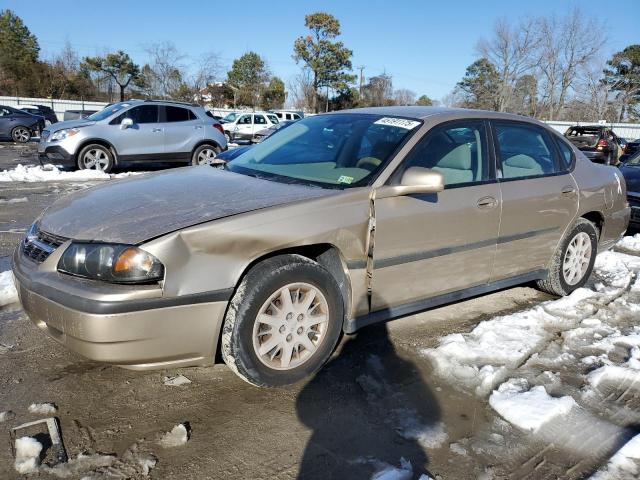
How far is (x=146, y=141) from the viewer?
1162cm

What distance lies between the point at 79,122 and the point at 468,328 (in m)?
9.88

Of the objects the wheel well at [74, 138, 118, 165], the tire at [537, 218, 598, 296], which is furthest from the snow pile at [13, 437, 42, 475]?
the wheel well at [74, 138, 118, 165]

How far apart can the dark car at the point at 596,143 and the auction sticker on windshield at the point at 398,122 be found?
1531 centimetres

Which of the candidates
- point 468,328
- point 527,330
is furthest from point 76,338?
point 527,330

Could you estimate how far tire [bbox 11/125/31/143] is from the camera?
65.6ft

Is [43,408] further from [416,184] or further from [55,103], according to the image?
[55,103]

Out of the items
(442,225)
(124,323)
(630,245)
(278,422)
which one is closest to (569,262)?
(442,225)

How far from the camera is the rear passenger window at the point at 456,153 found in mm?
3549

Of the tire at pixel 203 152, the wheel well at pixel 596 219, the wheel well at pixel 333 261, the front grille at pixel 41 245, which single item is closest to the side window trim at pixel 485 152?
the wheel well at pixel 333 261

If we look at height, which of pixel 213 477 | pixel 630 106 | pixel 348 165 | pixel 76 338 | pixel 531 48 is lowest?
pixel 213 477

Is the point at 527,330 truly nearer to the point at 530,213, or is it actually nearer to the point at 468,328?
the point at 468,328

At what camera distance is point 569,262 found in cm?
463

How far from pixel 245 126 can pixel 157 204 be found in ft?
73.5

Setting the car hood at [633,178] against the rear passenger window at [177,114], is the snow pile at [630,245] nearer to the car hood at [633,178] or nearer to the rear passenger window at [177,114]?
the car hood at [633,178]
